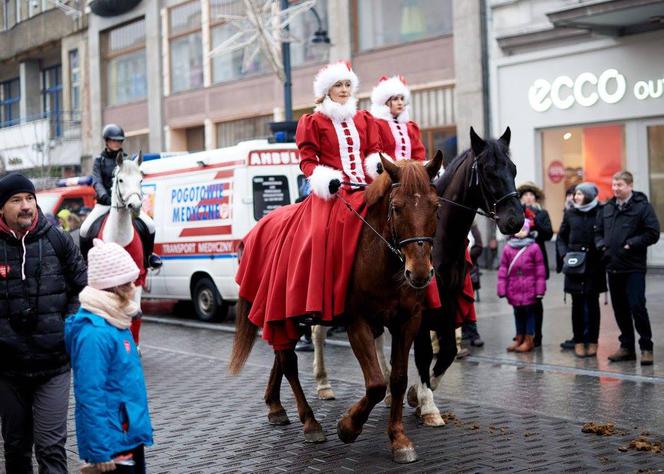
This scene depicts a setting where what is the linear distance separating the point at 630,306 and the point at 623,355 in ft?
1.81

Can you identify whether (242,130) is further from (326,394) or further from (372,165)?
(372,165)

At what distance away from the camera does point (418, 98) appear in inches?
964

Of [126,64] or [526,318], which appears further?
[126,64]

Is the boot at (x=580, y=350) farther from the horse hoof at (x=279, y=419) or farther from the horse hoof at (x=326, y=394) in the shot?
the horse hoof at (x=279, y=419)

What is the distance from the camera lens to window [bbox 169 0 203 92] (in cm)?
3272

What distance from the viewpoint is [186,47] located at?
33.4 metres

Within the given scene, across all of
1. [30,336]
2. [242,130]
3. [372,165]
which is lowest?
[30,336]

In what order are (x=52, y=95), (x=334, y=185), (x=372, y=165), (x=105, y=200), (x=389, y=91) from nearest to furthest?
1. (x=334, y=185)
2. (x=372, y=165)
3. (x=389, y=91)
4. (x=105, y=200)
5. (x=52, y=95)

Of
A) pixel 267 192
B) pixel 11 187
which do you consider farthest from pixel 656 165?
pixel 11 187

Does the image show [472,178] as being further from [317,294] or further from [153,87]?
[153,87]

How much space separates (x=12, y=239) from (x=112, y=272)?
46.3 inches

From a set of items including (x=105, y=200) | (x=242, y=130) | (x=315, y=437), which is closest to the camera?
(x=315, y=437)

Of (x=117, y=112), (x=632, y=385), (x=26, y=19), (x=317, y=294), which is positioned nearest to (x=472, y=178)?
(x=317, y=294)

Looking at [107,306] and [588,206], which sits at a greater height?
[588,206]
